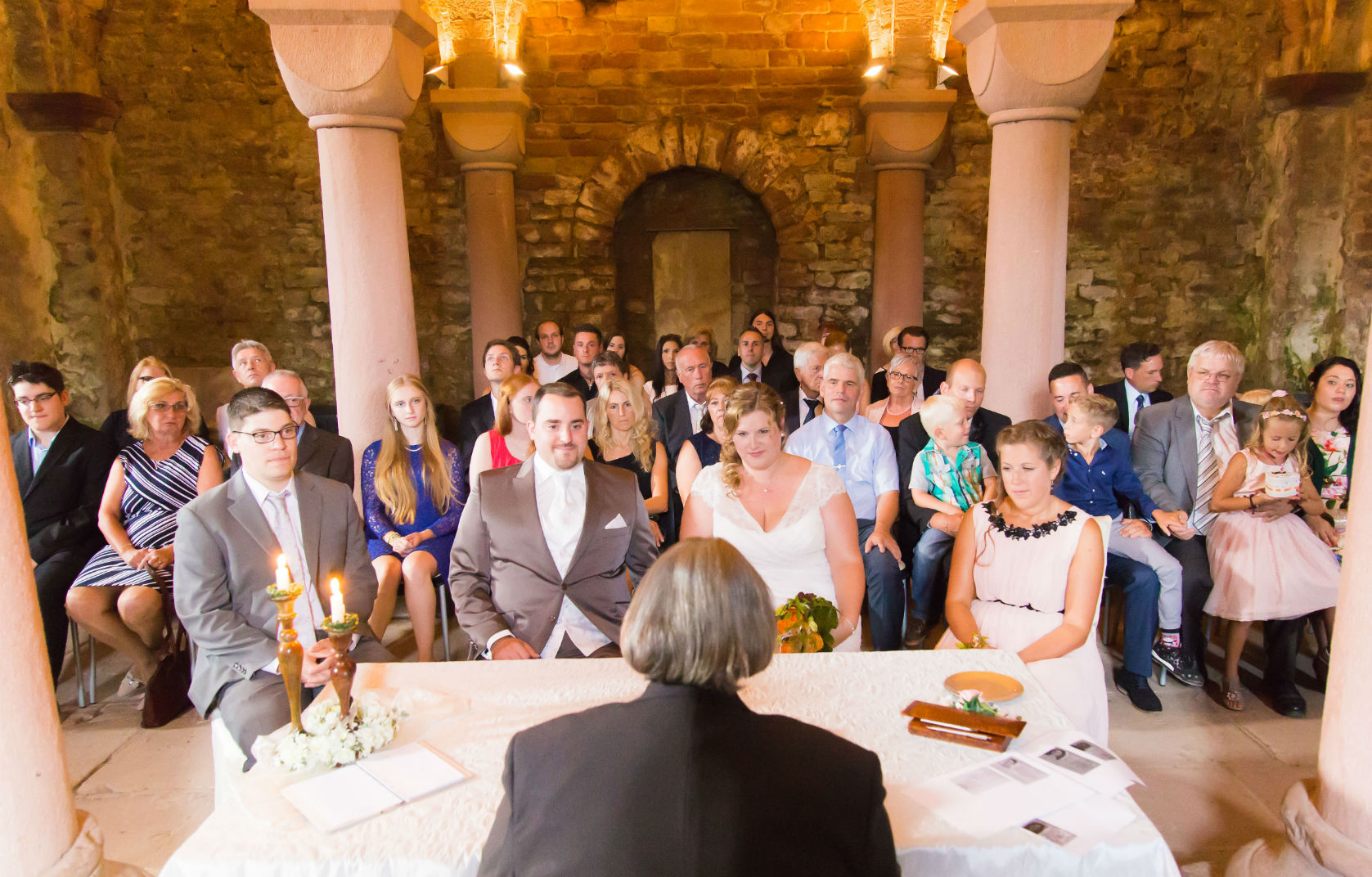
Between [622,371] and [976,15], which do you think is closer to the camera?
[976,15]

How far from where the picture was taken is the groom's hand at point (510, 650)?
9.51 ft

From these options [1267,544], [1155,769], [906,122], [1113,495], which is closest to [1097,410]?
[1113,495]

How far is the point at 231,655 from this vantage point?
8.89ft

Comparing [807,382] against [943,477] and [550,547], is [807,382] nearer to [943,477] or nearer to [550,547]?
[943,477]

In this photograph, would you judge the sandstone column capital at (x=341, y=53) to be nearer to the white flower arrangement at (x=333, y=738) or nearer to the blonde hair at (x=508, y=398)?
the blonde hair at (x=508, y=398)

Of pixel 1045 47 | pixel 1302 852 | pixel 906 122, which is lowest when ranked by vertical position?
pixel 1302 852

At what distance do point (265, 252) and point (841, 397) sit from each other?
20.6ft

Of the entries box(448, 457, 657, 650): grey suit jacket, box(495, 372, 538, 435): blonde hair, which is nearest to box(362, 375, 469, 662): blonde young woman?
box(495, 372, 538, 435): blonde hair

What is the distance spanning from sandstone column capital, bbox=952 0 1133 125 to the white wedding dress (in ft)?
8.56

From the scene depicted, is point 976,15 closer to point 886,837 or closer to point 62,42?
point 886,837

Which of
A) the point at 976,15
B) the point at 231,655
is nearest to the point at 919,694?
the point at 231,655

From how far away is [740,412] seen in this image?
3.20m

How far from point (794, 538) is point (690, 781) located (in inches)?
76.7

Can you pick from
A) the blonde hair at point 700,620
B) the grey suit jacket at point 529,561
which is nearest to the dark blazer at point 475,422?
the grey suit jacket at point 529,561
